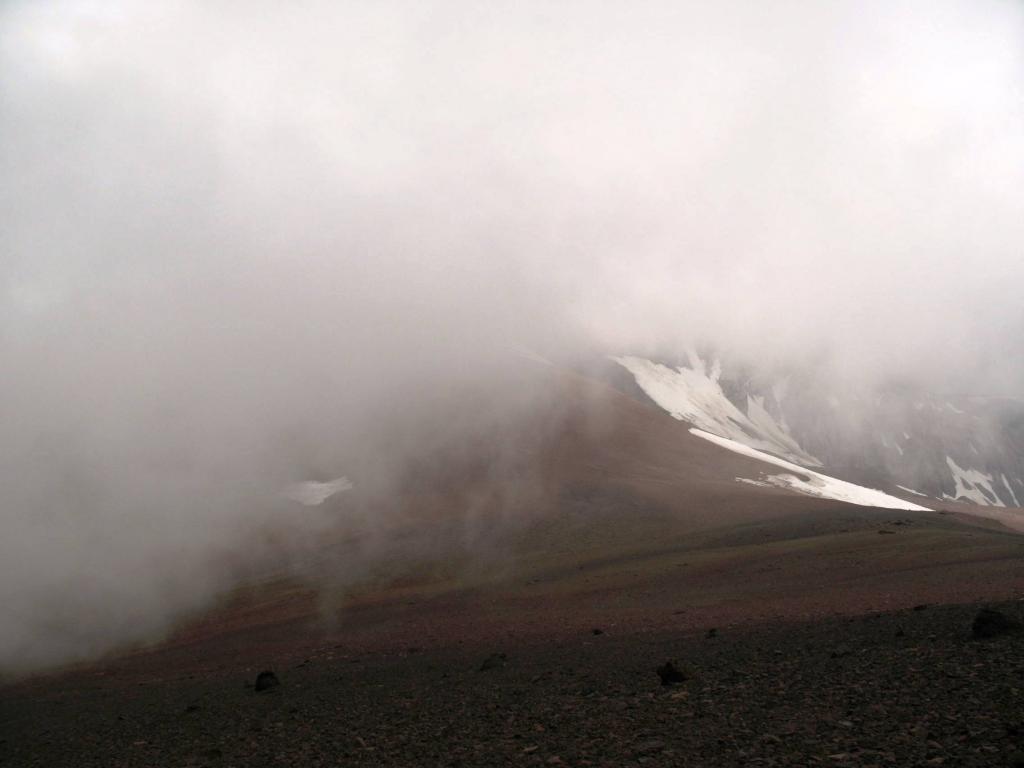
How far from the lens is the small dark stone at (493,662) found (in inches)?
848

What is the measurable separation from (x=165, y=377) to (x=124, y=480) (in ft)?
115

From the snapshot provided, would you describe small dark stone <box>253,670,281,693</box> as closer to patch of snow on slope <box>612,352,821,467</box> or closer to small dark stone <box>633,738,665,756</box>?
small dark stone <box>633,738,665,756</box>

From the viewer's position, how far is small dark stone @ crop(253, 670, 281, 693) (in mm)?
22562

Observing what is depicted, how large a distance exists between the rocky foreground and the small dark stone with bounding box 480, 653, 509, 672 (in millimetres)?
56

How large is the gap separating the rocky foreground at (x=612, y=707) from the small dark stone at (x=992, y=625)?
49 millimetres

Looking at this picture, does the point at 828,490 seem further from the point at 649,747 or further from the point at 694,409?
the point at 694,409

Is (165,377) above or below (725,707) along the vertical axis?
above

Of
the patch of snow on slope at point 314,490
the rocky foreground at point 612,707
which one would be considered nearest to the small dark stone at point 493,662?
the rocky foreground at point 612,707

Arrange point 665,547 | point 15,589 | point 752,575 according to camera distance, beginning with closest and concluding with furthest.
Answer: point 752,575, point 665,547, point 15,589

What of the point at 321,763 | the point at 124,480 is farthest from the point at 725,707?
the point at 124,480

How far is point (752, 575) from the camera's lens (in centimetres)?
3425

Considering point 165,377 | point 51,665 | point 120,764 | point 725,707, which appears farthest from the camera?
point 165,377

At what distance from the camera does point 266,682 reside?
22672 mm

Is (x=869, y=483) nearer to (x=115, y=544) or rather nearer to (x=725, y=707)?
(x=115, y=544)
